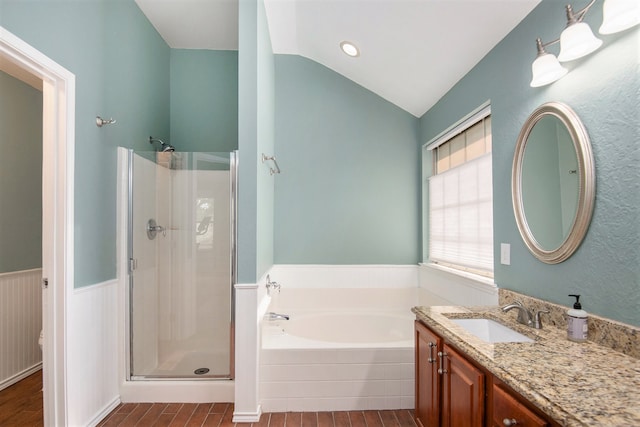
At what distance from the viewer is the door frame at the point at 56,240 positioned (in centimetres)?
187

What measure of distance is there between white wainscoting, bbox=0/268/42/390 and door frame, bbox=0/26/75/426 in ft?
3.73

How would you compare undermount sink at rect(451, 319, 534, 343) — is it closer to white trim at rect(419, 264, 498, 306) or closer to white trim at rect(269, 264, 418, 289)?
white trim at rect(419, 264, 498, 306)

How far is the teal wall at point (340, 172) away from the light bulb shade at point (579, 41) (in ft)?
6.94

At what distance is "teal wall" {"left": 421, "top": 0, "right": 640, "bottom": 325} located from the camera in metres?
1.19

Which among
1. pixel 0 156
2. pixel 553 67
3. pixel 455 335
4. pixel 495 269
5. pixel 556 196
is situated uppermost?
pixel 553 67

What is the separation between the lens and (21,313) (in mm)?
2756

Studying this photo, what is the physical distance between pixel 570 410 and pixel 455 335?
23.0 inches

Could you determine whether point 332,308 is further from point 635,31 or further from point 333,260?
point 635,31

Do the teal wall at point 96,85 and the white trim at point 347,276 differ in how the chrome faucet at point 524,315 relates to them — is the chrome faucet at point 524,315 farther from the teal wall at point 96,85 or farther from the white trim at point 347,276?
the teal wall at point 96,85

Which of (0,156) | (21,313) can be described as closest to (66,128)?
(0,156)

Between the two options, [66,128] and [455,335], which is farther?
[66,128]

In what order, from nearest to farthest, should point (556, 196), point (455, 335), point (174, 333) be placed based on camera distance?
point (455, 335) → point (556, 196) → point (174, 333)

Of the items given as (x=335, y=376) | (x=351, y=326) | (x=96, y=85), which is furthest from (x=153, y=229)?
(x=351, y=326)

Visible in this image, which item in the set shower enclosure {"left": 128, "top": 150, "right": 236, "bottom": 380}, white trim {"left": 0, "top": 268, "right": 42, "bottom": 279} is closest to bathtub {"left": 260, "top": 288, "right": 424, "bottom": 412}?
shower enclosure {"left": 128, "top": 150, "right": 236, "bottom": 380}
